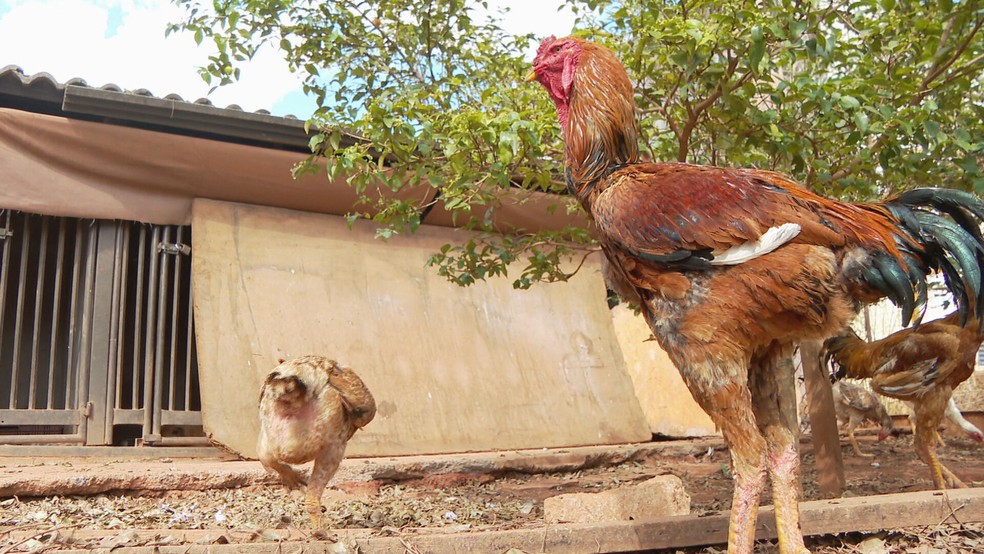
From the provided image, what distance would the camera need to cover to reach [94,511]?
4980 mm

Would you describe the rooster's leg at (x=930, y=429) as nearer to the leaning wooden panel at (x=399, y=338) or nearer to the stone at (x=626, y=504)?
the stone at (x=626, y=504)

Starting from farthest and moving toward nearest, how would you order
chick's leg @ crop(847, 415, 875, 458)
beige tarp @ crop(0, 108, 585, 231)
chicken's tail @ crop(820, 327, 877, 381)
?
1. chick's leg @ crop(847, 415, 875, 458)
2. beige tarp @ crop(0, 108, 585, 231)
3. chicken's tail @ crop(820, 327, 877, 381)

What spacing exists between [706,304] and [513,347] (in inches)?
208

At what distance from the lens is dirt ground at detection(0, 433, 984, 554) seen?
3.43 metres

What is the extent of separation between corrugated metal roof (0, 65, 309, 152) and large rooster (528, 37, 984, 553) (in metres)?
4.69

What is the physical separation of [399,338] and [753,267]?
5085 millimetres

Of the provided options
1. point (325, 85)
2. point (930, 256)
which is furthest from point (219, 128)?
point (930, 256)

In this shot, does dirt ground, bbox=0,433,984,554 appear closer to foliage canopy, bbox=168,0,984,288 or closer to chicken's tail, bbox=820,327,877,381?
chicken's tail, bbox=820,327,877,381

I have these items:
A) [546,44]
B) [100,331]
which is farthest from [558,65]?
[100,331]

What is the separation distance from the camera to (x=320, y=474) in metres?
4.33

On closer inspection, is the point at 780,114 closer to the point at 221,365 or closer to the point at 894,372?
the point at 894,372

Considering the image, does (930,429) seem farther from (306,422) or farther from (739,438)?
(306,422)

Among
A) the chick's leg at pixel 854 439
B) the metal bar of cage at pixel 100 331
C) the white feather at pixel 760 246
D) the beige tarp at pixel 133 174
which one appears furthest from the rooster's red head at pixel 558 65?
the chick's leg at pixel 854 439

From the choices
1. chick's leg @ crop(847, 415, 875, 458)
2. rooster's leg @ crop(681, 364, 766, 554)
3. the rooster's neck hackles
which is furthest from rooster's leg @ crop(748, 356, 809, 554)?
chick's leg @ crop(847, 415, 875, 458)
